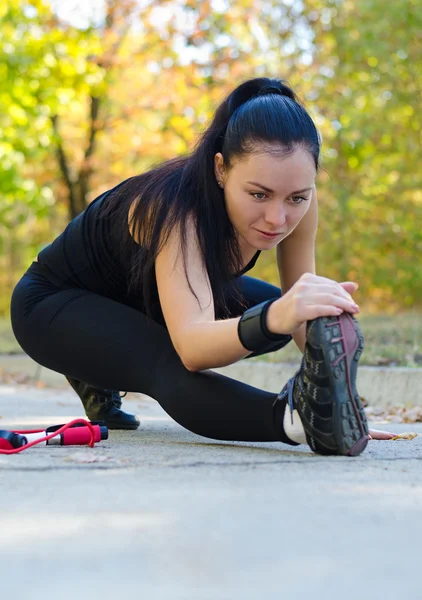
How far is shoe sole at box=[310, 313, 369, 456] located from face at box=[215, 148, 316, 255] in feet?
1.61

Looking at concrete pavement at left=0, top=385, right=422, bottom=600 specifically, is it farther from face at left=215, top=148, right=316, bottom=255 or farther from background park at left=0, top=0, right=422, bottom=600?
face at left=215, top=148, right=316, bottom=255

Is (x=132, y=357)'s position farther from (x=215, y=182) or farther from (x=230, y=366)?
(x=230, y=366)

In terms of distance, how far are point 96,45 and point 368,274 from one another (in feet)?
17.0

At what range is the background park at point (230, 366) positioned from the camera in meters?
Answer: 1.57

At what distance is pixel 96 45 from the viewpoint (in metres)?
13.2

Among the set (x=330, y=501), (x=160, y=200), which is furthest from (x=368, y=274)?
(x=330, y=501)

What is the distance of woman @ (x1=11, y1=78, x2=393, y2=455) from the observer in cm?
248

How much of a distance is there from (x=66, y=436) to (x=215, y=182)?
962 mm

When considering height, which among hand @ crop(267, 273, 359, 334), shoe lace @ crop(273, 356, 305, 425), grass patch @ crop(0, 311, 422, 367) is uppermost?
hand @ crop(267, 273, 359, 334)

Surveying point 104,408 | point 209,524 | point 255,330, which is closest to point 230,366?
point 104,408

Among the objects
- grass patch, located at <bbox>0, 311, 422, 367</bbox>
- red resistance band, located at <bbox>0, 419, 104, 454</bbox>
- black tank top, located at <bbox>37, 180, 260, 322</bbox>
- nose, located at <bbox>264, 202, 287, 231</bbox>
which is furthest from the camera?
grass patch, located at <bbox>0, 311, 422, 367</bbox>

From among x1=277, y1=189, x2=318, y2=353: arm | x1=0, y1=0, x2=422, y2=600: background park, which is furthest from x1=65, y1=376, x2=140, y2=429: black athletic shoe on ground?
x1=277, y1=189, x2=318, y2=353: arm

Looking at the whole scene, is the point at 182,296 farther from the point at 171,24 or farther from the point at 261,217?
the point at 171,24

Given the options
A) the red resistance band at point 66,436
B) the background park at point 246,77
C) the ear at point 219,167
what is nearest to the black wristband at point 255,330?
the ear at point 219,167
